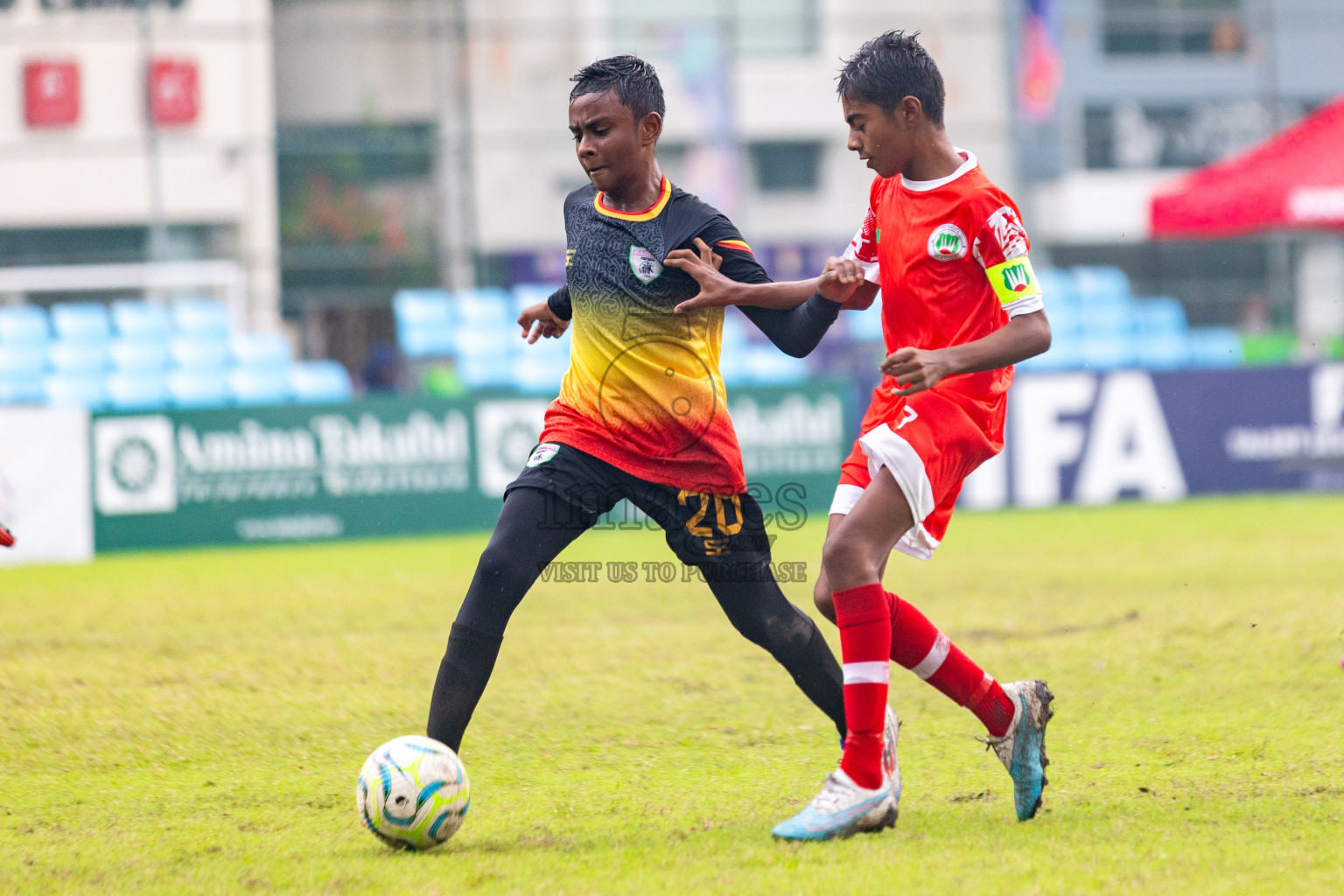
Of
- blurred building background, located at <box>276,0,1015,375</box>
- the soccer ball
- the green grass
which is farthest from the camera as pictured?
blurred building background, located at <box>276,0,1015,375</box>

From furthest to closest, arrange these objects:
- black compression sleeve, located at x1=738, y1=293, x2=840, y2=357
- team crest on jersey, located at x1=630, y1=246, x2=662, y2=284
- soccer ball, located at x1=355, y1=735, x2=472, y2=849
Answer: team crest on jersey, located at x1=630, y1=246, x2=662, y2=284, black compression sleeve, located at x1=738, y1=293, x2=840, y2=357, soccer ball, located at x1=355, y1=735, x2=472, y2=849

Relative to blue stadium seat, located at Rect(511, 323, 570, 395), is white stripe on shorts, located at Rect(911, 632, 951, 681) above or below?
below

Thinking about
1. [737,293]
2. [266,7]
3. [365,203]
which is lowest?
[737,293]

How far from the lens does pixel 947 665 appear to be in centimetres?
426

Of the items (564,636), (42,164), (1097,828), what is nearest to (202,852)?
(1097,828)

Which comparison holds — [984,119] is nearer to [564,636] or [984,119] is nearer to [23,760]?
[564,636]

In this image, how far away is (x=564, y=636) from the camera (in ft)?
26.2

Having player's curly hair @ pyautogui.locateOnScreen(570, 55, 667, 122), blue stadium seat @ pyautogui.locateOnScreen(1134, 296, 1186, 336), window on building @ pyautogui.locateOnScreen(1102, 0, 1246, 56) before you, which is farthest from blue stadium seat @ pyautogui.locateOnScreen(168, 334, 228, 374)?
window on building @ pyautogui.locateOnScreen(1102, 0, 1246, 56)

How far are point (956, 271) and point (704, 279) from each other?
65cm

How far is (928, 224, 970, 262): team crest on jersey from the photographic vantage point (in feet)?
13.0

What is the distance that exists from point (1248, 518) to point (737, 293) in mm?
10185

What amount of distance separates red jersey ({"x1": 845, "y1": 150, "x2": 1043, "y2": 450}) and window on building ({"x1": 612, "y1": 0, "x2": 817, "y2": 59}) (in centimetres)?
1632

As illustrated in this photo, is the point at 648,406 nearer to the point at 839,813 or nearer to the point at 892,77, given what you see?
the point at 892,77

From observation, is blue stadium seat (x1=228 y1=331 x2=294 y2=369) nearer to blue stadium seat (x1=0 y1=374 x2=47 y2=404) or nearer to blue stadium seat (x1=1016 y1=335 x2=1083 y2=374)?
blue stadium seat (x1=0 y1=374 x2=47 y2=404)
